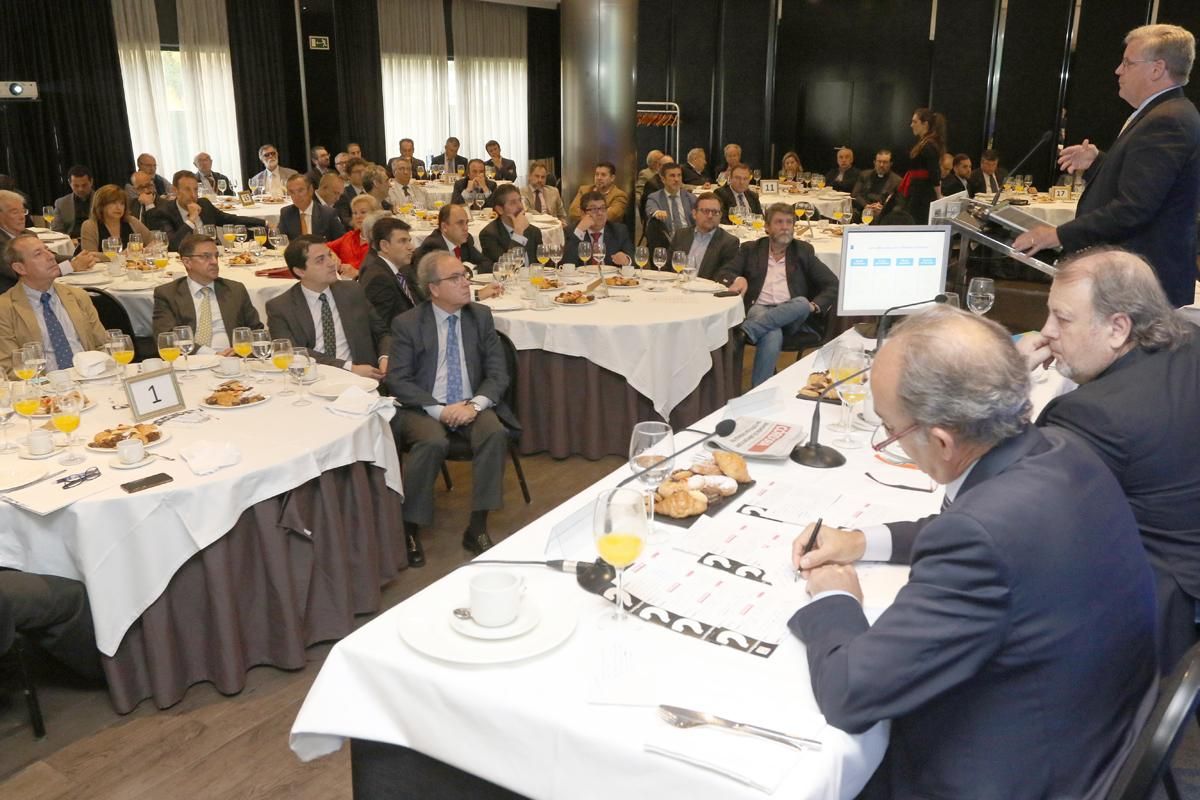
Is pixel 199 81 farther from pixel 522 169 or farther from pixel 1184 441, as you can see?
pixel 1184 441

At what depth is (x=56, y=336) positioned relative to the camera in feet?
14.3

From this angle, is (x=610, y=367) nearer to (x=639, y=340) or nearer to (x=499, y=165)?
(x=639, y=340)

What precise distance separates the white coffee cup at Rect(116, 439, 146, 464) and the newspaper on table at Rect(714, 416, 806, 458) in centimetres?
175

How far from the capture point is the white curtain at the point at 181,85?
11.0 m

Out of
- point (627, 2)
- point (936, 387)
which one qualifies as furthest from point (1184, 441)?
point (627, 2)

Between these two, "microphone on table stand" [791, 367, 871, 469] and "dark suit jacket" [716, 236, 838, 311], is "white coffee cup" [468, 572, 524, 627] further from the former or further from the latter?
"dark suit jacket" [716, 236, 838, 311]

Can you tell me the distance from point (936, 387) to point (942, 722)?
1.72 feet

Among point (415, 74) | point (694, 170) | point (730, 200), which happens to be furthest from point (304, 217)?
point (415, 74)

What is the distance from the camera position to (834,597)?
1.66 meters

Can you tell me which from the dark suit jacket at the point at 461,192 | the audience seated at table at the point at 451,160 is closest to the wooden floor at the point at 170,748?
the dark suit jacket at the point at 461,192

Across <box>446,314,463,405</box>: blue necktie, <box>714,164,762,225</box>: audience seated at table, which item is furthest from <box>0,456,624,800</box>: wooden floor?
<box>714,164,762,225</box>: audience seated at table

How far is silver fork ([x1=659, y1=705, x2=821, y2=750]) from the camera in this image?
1392mm

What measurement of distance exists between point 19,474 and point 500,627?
191 centimetres

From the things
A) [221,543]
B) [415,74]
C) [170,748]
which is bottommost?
[170,748]
